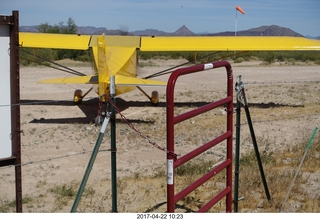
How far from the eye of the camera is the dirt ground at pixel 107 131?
22.6ft

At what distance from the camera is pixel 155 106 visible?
1387 centimetres

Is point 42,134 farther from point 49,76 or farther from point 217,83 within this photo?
point 49,76

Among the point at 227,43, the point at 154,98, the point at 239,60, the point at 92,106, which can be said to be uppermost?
the point at 227,43

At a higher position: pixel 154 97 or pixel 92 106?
pixel 154 97

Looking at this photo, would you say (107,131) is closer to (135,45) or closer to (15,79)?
(135,45)

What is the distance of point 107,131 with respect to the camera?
9805mm

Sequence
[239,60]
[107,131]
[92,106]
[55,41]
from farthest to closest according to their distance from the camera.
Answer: [239,60] < [55,41] < [92,106] < [107,131]

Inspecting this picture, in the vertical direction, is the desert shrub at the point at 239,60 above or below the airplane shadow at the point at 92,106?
above

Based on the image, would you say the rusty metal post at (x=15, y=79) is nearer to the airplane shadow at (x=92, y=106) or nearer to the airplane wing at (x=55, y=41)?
the airplane shadow at (x=92, y=106)

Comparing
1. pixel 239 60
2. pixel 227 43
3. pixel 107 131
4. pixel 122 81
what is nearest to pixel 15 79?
pixel 107 131

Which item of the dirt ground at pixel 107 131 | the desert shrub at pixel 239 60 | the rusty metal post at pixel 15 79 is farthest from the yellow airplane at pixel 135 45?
the desert shrub at pixel 239 60
